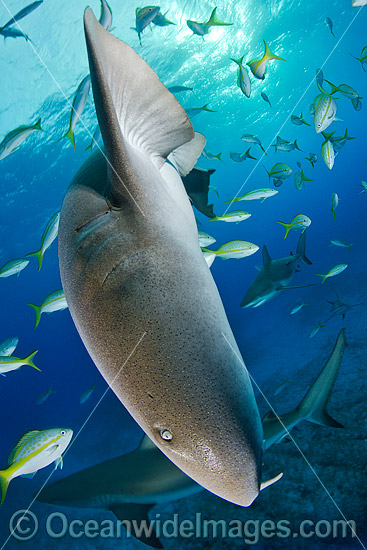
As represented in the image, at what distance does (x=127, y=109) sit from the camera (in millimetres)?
1162

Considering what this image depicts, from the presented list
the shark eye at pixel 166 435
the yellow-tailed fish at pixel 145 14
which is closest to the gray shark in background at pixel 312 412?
the shark eye at pixel 166 435

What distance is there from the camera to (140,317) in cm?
84

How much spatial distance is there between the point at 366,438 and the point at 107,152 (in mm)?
4796

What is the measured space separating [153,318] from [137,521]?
4.32 meters

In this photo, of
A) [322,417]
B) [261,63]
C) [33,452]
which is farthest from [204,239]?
[33,452]

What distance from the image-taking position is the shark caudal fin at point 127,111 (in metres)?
0.93

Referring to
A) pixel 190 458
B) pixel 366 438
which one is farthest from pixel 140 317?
pixel 366 438

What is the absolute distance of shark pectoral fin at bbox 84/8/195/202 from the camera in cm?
93

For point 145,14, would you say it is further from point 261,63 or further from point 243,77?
point 261,63

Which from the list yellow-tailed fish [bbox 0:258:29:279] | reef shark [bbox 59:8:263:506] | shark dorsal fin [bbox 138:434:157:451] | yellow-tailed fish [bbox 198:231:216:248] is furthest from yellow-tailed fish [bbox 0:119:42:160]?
shark dorsal fin [bbox 138:434:157:451]

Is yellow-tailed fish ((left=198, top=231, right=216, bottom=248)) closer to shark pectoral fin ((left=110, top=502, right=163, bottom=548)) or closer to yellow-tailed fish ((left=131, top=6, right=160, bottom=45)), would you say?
shark pectoral fin ((left=110, top=502, right=163, bottom=548))

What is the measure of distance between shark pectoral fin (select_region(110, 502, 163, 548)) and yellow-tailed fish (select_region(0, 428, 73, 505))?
49.3 inches

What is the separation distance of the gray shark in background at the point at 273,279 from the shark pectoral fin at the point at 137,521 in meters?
3.56

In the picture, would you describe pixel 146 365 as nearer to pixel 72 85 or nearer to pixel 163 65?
pixel 72 85
